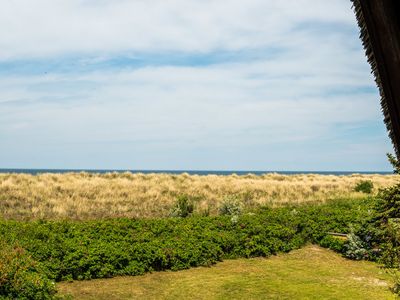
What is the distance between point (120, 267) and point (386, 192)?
798cm

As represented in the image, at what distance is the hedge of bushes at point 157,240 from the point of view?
13.0 meters

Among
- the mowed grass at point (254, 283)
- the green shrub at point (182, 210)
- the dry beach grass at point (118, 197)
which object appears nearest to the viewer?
the mowed grass at point (254, 283)

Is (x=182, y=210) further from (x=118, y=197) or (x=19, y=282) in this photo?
(x=19, y=282)

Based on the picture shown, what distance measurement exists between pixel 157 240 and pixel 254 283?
3.67m

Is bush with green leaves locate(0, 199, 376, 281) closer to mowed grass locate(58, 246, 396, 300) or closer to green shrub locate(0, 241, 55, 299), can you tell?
mowed grass locate(58, 246, 396, 300)

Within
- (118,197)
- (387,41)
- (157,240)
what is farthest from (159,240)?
(118,197)

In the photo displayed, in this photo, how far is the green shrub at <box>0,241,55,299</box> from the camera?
32.3ft

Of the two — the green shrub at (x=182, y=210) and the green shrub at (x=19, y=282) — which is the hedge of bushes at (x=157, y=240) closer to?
the green shrub at (x=19, y=282)

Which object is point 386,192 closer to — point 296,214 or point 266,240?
point 266,240

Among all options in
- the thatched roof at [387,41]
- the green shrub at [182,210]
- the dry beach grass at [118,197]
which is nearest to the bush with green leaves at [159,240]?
the green shrub at [182,210]

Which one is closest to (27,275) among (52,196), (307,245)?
(307,245)

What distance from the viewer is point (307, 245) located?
17.0 metres

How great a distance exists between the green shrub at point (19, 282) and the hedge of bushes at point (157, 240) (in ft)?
0.34

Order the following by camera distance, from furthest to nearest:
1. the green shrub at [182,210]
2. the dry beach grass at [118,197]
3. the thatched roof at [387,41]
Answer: the dry beach grass at [118,197], the green shrub at [182,210], the thatched roof at [387,41]
